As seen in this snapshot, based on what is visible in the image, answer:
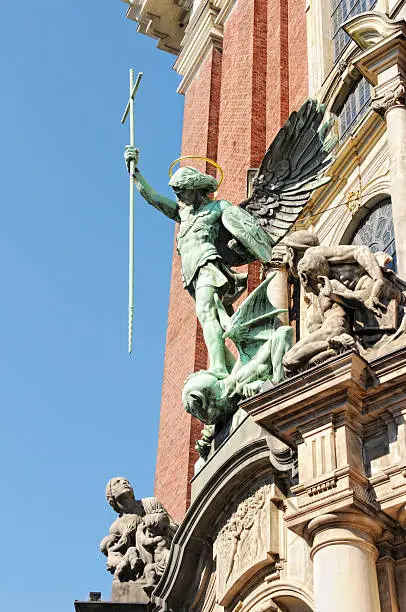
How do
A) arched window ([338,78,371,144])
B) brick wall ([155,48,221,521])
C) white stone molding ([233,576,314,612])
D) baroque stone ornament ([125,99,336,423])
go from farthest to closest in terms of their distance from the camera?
1. brick wall ([155,48,221,521])
2. arched window ([338,78,371,144])
3. baroque stone ornament ([125,99,336,423])
4. white stone molding ([233,576,314,612])

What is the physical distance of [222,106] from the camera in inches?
779

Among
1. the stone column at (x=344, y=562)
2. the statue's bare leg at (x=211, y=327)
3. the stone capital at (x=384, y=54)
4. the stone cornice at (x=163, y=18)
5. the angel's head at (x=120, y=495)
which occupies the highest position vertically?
the stone cornice at (x=163, y=18)

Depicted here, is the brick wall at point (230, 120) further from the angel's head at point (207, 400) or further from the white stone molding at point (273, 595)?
the white stone molding at point (273, 595)

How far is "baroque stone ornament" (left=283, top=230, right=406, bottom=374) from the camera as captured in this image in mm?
8609

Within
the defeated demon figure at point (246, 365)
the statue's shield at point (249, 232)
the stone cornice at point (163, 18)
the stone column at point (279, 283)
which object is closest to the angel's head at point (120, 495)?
the defeated demon figure at point (246, 365)

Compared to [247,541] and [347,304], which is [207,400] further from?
[347,304]

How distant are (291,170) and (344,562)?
5.15 metres

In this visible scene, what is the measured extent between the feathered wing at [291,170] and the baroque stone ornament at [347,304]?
7.43 ft

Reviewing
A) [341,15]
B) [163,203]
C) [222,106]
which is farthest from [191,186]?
[222,106]

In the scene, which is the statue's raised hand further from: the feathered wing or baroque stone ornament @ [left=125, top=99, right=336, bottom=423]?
the feathered wing

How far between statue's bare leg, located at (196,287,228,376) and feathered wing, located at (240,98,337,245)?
3.13 ft

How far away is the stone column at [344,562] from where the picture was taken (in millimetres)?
7434

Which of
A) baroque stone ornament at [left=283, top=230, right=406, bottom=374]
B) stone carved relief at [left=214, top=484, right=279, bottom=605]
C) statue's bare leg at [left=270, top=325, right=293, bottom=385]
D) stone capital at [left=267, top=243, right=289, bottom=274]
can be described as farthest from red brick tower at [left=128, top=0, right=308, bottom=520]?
baroque stone ornament at [left=283, top=230, right=406, bottom=374]

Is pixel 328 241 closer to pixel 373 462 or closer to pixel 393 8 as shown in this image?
pixel 393 8
